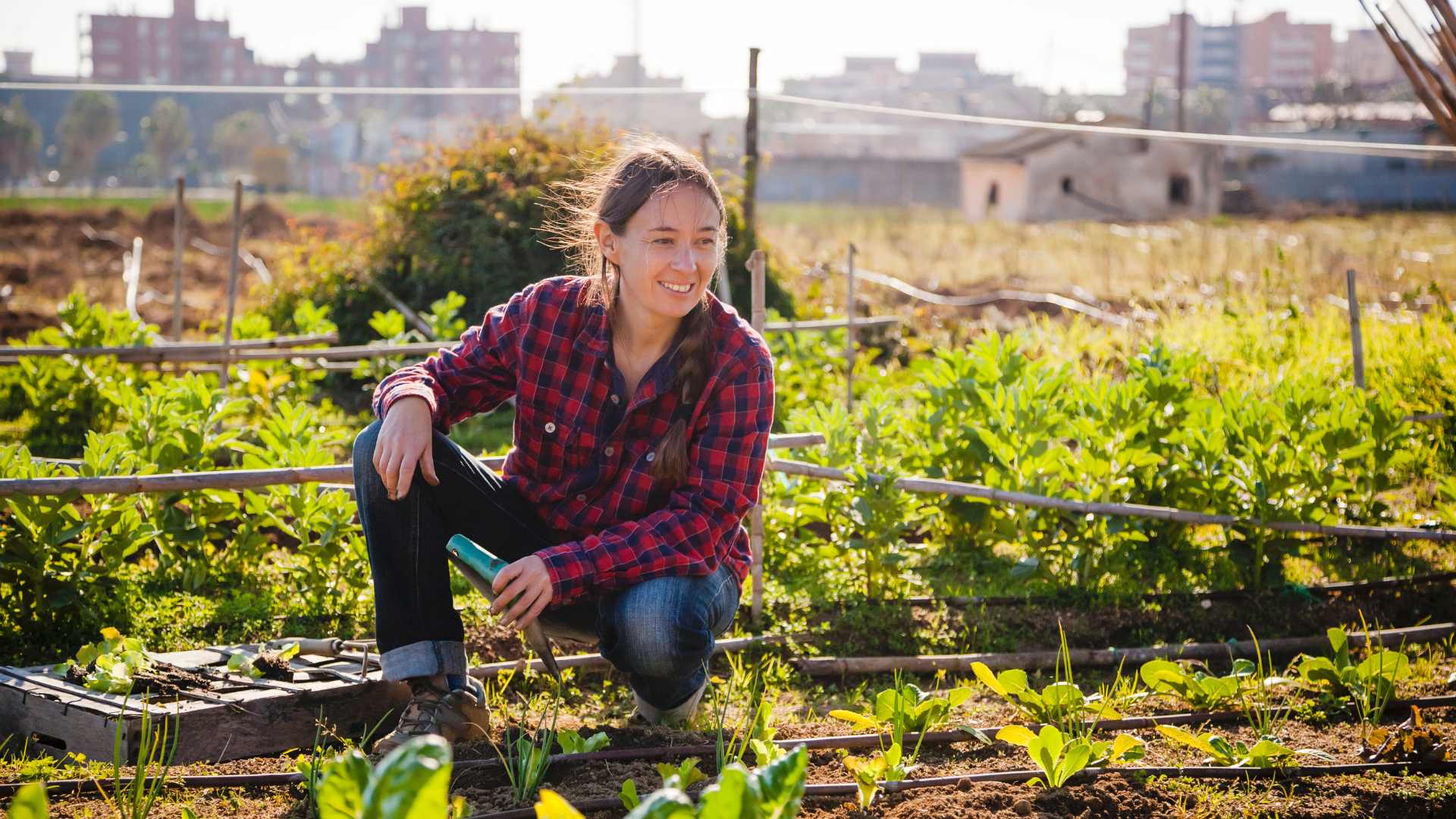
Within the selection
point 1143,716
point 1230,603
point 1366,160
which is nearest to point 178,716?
point 1143,716

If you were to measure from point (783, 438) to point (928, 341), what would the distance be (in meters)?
3.57

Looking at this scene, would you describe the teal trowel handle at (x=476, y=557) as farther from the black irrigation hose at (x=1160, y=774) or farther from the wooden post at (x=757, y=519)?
the wooden post at (x=757, y=519)

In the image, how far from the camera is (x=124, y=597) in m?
3.05

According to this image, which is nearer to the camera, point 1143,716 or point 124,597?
point 1143,716

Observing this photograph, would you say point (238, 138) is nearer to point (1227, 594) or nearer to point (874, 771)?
point (1227, 594)

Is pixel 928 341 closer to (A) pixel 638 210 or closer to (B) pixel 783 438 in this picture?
(B) pixel 783 438

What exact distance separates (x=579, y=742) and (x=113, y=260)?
50.3 feet

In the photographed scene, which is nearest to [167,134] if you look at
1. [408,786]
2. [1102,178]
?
[1102,178]

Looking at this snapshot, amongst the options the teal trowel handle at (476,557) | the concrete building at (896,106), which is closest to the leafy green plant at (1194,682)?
the teal trowel handle at (476,557)

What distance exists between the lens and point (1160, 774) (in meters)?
2.12

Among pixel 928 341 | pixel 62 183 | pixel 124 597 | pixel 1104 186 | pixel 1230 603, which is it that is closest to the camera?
pixel 124 597

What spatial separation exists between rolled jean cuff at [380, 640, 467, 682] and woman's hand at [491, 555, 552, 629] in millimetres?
212

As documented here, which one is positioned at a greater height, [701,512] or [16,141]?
[16,141]

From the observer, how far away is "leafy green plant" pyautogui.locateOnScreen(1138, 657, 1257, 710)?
2402 mm
